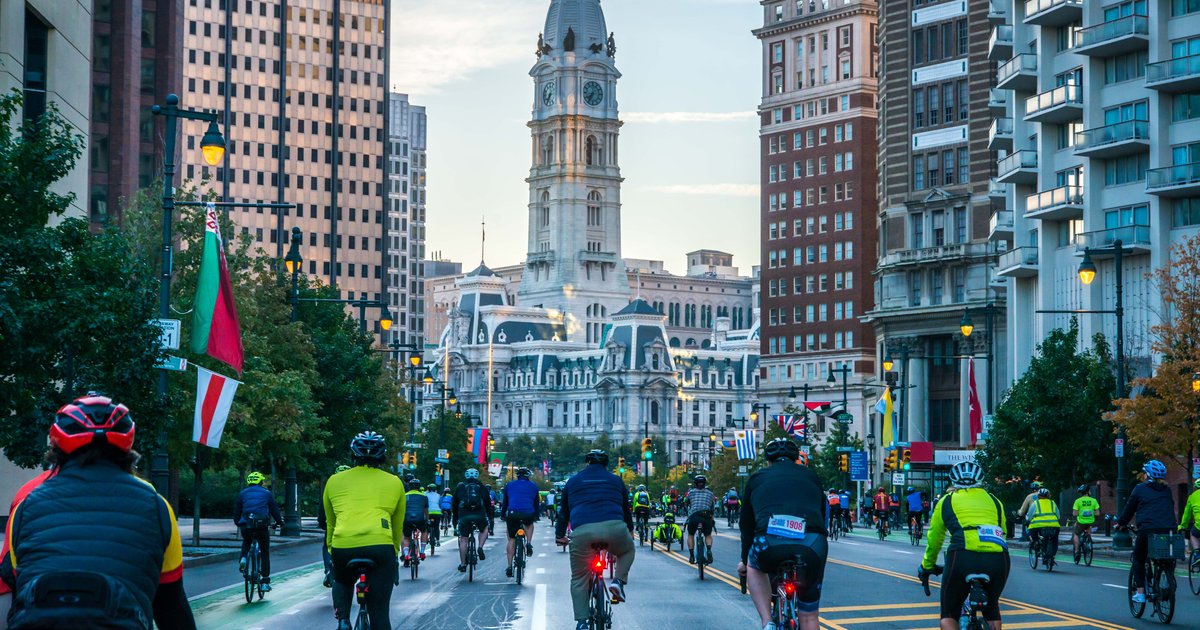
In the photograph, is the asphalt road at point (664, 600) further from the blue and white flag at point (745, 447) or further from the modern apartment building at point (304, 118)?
the modern apartment building at point (304, 118)

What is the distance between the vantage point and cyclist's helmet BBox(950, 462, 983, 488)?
14250 millimetres

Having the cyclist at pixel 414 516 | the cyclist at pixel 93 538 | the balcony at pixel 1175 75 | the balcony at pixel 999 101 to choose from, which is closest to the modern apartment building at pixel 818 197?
the balcony at pixel 999 101

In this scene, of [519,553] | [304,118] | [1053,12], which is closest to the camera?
[519,553]

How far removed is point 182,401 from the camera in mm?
36688

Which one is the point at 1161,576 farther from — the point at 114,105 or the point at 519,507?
the point at 114,105

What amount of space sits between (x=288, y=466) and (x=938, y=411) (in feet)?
213

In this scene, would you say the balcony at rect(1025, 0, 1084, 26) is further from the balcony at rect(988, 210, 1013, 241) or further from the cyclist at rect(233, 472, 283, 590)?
the cyclist at rect(233, 472, 283, 590)

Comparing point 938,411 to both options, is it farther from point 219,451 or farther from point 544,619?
point 544,619

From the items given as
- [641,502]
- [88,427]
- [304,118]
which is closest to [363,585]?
[88,427]

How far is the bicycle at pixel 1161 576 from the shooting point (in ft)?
68.6

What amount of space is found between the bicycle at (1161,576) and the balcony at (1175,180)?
1862 inches

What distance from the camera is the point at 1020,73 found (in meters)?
78.2

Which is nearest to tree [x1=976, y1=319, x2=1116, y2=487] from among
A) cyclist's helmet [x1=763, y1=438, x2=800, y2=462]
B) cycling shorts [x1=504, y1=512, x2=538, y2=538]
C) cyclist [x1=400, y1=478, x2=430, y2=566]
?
cyclist [x1=400, y1=478, x2=430, y2=566]

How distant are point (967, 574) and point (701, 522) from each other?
719 inches
